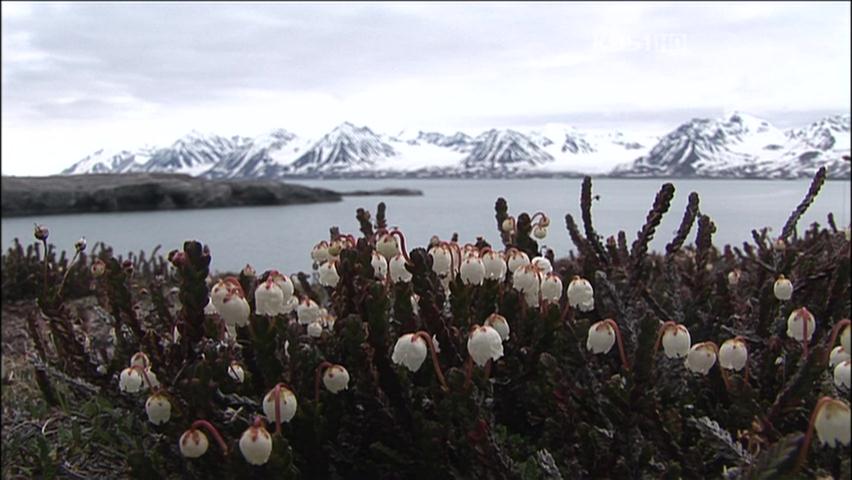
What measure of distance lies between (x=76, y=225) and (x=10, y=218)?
3.52m

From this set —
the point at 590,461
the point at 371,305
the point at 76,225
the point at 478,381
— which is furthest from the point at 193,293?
the point at 76,225

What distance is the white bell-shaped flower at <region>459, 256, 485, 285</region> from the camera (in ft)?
7.70

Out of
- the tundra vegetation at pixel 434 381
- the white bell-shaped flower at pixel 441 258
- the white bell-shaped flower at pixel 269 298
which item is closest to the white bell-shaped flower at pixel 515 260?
the tundra vegetation at pixel 434 381

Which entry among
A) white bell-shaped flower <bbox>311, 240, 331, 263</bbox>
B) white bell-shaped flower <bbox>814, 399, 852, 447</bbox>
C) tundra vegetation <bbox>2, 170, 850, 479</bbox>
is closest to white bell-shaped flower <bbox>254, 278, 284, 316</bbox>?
tundra vegetation <bbox>2, 170, 850, 479</bbox>

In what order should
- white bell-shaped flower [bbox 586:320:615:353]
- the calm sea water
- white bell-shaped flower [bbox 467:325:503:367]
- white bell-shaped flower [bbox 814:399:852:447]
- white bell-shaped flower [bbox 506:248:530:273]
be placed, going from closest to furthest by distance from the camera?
white bell-shaped flower [bbox 814:399:852:447], white bell-shaped flower [bbox 467:325:503:367], white bell-shaped flower [bbox 586:320:615:353], white bell-shaped flower [bbox 506:248:530:273], the calm sea water

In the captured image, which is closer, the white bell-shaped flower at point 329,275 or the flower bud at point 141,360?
the flower bud at point 141,360

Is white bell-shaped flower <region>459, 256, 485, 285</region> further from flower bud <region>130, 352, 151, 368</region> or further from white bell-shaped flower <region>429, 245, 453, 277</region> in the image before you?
flower bud <region>130, 352, 151, 368</region>

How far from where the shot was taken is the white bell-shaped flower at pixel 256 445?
1680 millimetres

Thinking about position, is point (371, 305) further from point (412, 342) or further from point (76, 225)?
point (76, 225)

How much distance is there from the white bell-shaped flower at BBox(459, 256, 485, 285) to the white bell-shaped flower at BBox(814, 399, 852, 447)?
1218mm

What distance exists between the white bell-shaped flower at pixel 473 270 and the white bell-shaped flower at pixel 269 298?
596 millimetres

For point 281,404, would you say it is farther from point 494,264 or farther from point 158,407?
point 494,264

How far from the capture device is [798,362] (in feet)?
7.72

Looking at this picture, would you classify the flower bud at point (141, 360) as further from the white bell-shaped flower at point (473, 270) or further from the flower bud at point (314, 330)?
the white bell-shaped flower at point (473, 270)
